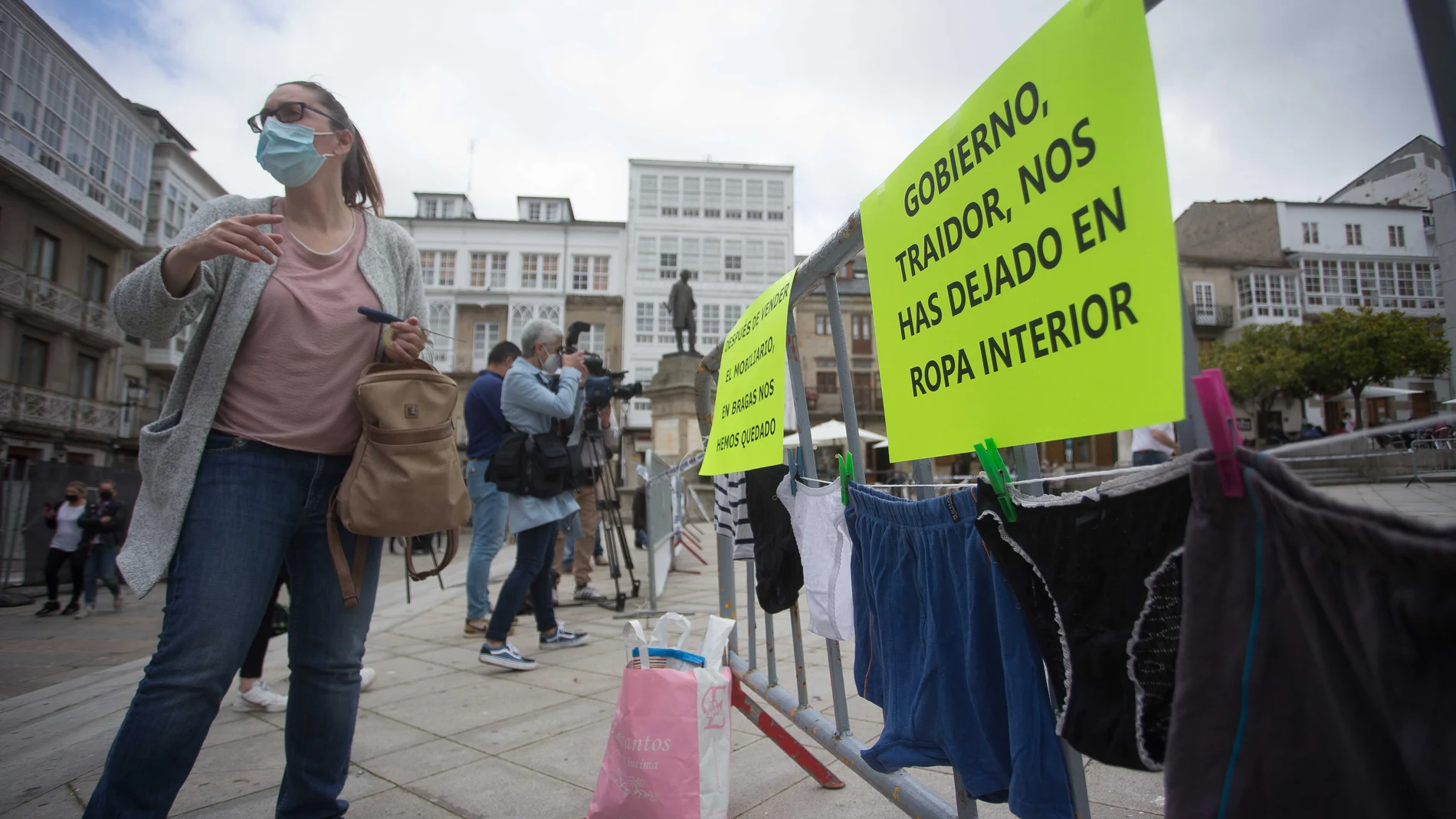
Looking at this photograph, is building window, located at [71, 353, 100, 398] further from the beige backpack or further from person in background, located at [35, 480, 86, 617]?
the beige backpack

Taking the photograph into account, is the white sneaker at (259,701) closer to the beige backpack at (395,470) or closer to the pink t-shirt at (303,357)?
the beige backpack at (395,470)

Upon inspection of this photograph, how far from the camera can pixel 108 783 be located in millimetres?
1427

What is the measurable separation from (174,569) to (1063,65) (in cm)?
192

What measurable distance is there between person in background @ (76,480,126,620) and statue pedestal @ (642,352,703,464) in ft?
31.7

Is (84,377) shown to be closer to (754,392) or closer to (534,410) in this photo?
(534,410)

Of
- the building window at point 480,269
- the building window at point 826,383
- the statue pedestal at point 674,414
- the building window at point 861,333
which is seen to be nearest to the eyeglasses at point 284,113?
the statue pedestal at point 674,414

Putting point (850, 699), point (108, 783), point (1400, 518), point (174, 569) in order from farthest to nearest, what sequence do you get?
point (850, 699) < point (174, 569) < point (108, 783) < point (1400, 518)

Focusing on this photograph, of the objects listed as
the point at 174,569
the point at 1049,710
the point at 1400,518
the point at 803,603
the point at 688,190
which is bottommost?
the point at 803,603

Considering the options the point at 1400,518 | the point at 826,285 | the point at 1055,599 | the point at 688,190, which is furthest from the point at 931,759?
the point at 688,190

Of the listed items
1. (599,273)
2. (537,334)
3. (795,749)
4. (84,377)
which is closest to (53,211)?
(537,334)

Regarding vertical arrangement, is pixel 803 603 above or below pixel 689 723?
below

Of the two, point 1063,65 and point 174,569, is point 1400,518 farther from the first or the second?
point 174,569

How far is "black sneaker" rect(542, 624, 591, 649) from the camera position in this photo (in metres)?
4.21

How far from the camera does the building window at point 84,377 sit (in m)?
20.3
